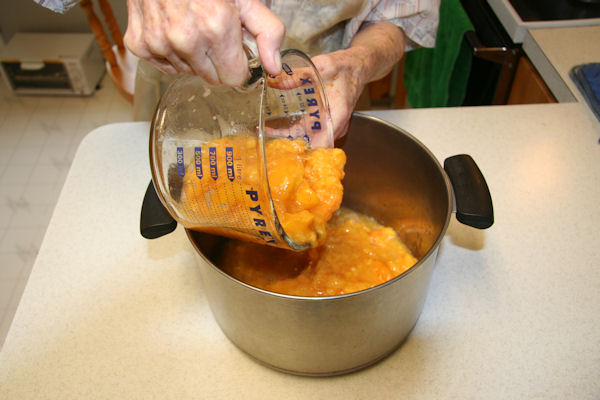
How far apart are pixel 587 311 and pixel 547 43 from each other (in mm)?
768

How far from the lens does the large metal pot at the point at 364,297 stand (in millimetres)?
521

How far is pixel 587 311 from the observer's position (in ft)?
2.28

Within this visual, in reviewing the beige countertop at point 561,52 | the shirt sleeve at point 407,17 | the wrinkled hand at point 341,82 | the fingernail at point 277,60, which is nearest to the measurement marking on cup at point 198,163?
the fingernail at point 277,60

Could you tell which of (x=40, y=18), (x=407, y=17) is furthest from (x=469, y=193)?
→ (x=40, y=18)

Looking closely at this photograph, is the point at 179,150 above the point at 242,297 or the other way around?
above

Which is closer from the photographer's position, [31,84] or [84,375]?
[84,375]

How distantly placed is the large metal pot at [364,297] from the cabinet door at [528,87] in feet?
1.93

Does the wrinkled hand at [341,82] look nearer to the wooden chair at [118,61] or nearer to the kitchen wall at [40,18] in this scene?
the wooden chair at [118,61]

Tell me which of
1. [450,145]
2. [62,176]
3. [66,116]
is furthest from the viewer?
[66,116]

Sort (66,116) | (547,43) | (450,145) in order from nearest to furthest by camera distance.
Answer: (450,145) → (547,43) → (66,116)

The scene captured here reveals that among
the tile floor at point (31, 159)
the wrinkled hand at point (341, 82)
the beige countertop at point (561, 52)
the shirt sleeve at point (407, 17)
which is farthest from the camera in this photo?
the tile floor at point (31, 159)

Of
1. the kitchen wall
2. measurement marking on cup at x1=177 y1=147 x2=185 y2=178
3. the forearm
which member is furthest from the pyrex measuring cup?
the kitchen wall

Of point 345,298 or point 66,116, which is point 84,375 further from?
point 66,116

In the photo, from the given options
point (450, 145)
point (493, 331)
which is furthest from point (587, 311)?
point (450, 145)
